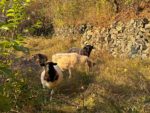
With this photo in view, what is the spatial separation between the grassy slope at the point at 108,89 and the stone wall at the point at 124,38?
192cm

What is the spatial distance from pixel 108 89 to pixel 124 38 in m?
8.29

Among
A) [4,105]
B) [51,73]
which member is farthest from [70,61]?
[4,105]

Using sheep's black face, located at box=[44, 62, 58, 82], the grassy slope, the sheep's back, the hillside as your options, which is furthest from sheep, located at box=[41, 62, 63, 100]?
the sheep's back

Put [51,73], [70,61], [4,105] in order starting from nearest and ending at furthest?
[4,105] < [51,73] < [70,61]

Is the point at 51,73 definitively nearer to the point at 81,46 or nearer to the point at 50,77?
the point at 50,77

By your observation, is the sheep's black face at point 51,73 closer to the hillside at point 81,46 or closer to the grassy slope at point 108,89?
the hillside at point 81,46

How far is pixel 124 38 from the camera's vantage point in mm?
19562

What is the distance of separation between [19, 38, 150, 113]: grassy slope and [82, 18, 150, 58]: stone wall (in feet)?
6.31

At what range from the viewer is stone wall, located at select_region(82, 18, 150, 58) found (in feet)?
59.2

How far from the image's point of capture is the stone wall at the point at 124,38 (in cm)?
1805

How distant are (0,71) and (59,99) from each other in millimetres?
7079

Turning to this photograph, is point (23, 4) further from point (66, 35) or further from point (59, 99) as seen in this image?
point (66, 35)

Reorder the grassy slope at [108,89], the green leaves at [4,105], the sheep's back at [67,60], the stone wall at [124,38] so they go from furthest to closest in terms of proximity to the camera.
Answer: the stone wall at [124,38] < the sheep's back at [67,60] < the grassy slope at [108,89] < the green leaves at [4,105]

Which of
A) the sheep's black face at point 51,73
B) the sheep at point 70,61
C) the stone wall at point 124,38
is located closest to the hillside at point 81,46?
the stone wall at point 124,38
